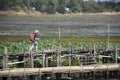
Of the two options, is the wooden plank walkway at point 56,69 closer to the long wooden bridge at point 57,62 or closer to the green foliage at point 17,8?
the long wooden bridge at point 57,62

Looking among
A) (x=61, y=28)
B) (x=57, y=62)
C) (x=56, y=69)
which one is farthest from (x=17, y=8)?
(x=56, y=69)

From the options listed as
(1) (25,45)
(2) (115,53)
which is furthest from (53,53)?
(1) (25,45)

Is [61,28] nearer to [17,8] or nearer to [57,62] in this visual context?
[57,62]

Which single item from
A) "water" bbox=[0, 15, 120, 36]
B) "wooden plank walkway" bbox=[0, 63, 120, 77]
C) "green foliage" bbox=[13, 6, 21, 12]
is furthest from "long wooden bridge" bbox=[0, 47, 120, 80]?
"green foliage" bbox=[13, 6, 21, 12]

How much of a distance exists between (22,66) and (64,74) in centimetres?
345

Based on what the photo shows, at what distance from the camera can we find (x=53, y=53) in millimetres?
37594

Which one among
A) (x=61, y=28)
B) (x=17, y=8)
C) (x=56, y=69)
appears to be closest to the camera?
(x=56, y=69)

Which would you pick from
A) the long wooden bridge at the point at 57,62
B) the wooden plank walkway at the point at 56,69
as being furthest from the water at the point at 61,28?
the wooden plank walkway at the point at 56,69

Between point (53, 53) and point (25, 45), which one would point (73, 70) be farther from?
point (25, 45)

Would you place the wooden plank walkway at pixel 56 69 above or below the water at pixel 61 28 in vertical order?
above

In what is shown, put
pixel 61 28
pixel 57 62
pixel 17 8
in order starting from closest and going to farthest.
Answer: pixel 57 62
pixel 61 28
pixel 17 8

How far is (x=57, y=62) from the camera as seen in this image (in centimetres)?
3566

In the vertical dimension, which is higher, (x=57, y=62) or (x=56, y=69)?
(x=57, y=62)

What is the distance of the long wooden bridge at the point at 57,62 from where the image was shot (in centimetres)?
3297
